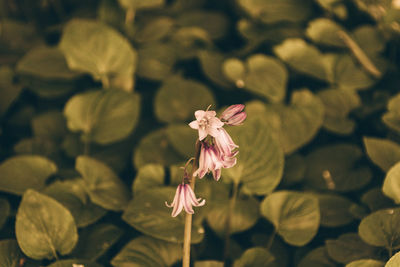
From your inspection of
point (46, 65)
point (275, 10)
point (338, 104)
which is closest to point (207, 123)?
point (338, 104)

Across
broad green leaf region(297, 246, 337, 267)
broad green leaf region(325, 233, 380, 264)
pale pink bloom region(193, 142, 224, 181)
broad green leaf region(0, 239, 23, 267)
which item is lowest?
broad green leaf region(0, 239, 23, 267)

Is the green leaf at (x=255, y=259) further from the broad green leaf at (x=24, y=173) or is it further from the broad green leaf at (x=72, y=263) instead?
the broad green leaf at (x=24, y=173)

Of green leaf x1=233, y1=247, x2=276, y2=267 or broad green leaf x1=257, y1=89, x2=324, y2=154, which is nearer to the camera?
green leaf x1=233, y1=247, x2=276, y2=267

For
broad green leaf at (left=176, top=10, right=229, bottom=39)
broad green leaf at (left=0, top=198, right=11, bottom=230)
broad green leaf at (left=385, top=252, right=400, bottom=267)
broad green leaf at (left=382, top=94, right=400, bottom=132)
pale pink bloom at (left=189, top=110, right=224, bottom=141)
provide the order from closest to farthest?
pale pink bloom at (left=189, top=110, right=224, bottom=141) → broad green leaf at (left=385, top=252, right=400, bottom=267) → broad green leaf at (left=0, top=198, right=11, bottom=230) → broad green leaf at (left=382, top=94, right=400, bottom=132) → broad green leaf at (left=176, top=10, right=229, bottom=39)

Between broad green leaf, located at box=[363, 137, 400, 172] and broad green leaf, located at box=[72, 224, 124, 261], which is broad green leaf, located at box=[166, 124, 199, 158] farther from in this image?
broad green leaf, located at box=[363, 137, 400, 172]

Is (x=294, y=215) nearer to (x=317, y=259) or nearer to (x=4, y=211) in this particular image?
(x=317, y=259)

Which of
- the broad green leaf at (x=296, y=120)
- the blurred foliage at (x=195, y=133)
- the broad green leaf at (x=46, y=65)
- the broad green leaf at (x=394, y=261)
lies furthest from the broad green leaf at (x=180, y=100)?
the broad green leaf at (x=394, y=261)

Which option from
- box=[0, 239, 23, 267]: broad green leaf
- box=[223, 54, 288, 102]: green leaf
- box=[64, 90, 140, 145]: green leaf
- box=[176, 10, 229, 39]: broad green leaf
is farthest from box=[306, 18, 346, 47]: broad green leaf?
box=[0, 239, 23, 267]: broad green leaf
